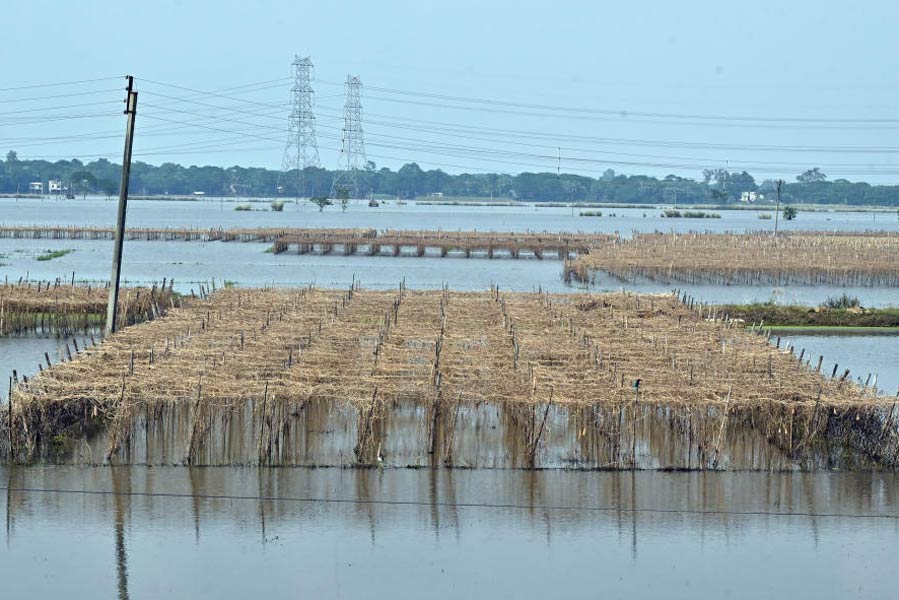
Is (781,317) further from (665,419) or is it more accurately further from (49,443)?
(49,443)

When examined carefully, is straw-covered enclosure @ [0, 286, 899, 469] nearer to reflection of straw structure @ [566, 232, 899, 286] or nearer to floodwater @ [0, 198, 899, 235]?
reflection of straw structure @ [566, 232, 899, 286]

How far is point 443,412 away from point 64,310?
13830 millimetres

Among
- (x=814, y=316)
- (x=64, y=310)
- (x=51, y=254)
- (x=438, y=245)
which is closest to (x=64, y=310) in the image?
(x=64, y=310)

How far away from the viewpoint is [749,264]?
4384 centimetres

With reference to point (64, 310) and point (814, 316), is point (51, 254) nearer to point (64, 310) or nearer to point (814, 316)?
point (64, 310)

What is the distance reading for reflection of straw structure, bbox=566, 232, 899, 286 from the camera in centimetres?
4312

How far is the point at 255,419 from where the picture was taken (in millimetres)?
14625

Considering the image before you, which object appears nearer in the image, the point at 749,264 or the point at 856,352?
the point at 856,352

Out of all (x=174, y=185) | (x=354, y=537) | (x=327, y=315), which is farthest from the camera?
(x=174, y=185)

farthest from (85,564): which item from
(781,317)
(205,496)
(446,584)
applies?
(781,317)

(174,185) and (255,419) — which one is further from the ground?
(174,185)

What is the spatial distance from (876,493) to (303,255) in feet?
146

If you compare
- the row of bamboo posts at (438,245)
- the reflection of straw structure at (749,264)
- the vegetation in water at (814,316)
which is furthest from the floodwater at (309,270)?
the vegetation in water at (814,316)

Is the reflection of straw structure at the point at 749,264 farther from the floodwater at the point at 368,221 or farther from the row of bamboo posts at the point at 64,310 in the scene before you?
the floodwater at the point at 368,221
